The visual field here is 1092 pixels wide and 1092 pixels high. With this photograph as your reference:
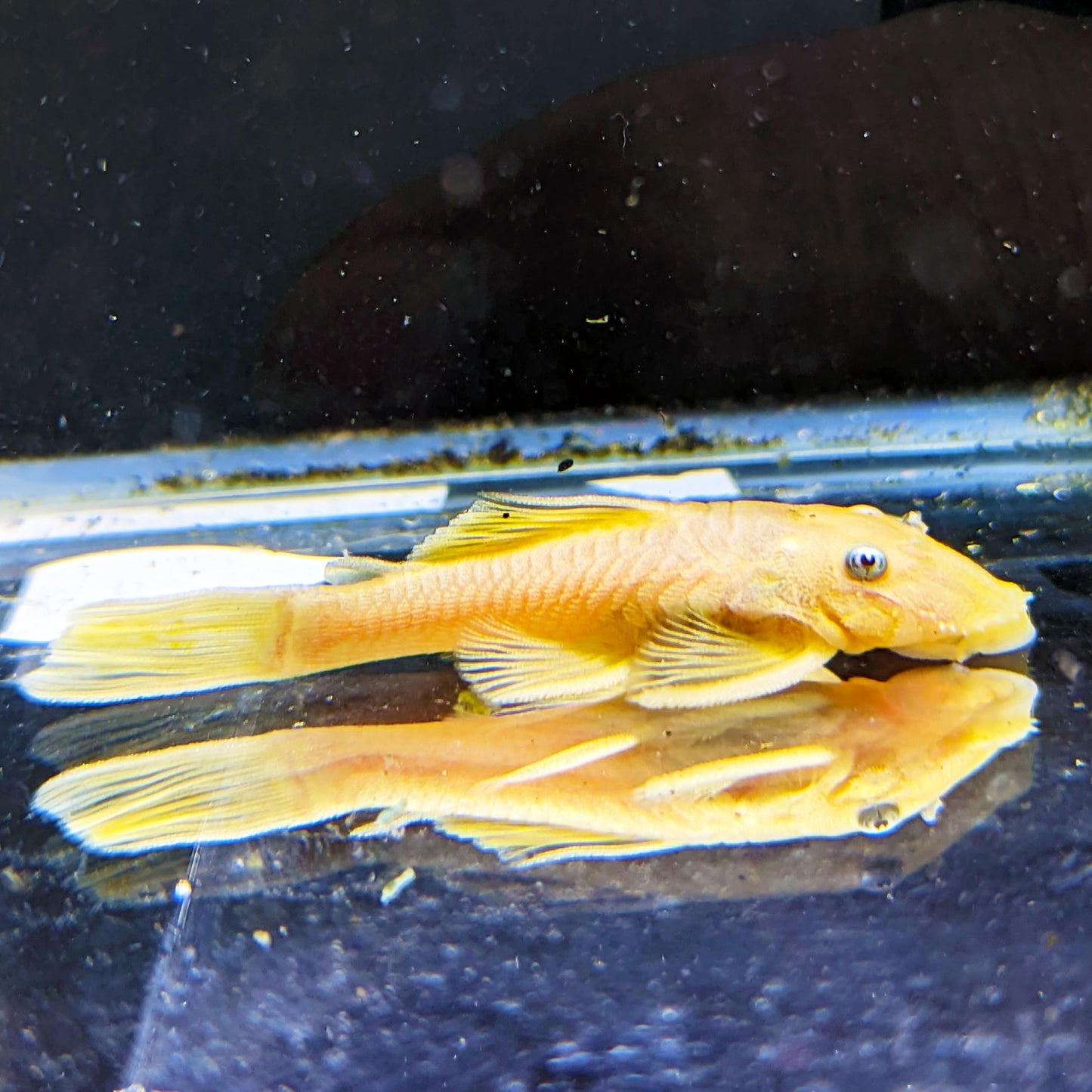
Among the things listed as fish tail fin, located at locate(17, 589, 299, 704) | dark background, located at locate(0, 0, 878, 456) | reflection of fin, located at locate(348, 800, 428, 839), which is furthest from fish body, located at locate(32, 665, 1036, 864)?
dark background, located at locate(0, 0, 878, 456)

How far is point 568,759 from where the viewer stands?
1.47 m

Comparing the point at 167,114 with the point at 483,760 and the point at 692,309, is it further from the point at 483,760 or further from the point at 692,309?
the point at 483,760

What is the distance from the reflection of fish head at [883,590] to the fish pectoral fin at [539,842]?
1.72ft

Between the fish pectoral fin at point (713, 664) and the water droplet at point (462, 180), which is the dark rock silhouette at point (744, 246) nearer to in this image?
the water droplet at point (462, 180)

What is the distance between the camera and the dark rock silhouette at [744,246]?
208 centimetres

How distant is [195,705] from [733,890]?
1.07 m

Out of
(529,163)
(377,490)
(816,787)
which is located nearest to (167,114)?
(529,163)

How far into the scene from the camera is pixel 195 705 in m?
1.67

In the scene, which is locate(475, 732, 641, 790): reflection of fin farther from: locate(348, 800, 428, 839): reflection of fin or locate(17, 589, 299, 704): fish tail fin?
locate(17, 589, 299, 704): fish tail fin

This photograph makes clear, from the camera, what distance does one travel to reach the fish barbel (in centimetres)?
155

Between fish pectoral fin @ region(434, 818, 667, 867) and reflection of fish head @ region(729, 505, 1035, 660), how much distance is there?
52cm

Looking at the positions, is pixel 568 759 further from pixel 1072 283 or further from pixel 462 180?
pixel 1072 283

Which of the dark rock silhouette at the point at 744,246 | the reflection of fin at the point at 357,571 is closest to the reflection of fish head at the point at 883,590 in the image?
the reflection of fin at the point at 357,571

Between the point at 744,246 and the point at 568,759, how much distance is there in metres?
1.47
